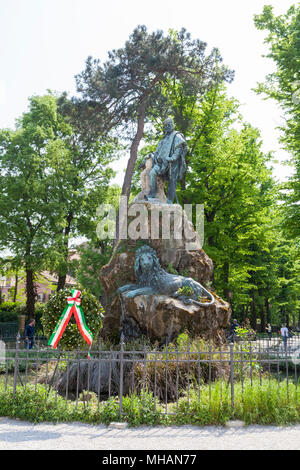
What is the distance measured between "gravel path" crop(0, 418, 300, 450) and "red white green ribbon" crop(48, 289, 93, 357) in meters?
1.61

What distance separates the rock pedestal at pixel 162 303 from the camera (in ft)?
34.0

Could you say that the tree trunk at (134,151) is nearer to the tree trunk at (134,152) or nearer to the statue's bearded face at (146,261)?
the tree trunk at (134,152)

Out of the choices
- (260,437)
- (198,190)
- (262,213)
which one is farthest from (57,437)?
(262,213)

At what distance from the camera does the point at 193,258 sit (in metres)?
12.6

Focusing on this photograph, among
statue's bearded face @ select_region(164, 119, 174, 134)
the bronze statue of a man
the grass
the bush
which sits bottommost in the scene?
the grass

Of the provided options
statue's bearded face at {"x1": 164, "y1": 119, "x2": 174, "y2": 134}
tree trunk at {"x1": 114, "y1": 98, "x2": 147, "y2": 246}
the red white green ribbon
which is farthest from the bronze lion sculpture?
tree trunk at {"x1": 114, "y1": 98, "x2": 147, "y2": 246}

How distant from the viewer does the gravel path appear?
5383 mm

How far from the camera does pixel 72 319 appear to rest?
28.1 feet

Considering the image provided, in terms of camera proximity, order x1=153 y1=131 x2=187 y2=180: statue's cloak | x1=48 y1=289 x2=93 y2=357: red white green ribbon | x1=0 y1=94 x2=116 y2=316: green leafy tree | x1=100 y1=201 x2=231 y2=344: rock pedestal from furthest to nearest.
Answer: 1. x1=0 y1=94 x2=116 y2=316: green leafy tree
2. x1=153 y1=131 x2=187 y2=180: statue's cloak
3. x1=100 y1=201 x2=231 y2=344: rock pedestal
4. x1=48 y1=289 x2=93 y2=357: red white green ribbon

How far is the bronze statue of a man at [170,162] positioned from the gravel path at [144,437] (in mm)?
8663

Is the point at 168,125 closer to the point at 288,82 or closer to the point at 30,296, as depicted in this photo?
the point at 288,82

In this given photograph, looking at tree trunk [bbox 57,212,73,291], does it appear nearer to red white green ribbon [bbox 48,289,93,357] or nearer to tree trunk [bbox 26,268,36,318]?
tree trunk [bbox 26,268,36,318]

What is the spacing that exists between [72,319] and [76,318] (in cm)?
81

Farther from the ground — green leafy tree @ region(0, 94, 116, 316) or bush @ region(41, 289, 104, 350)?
green leafy tree @ region(0, 94, 116, 316)
